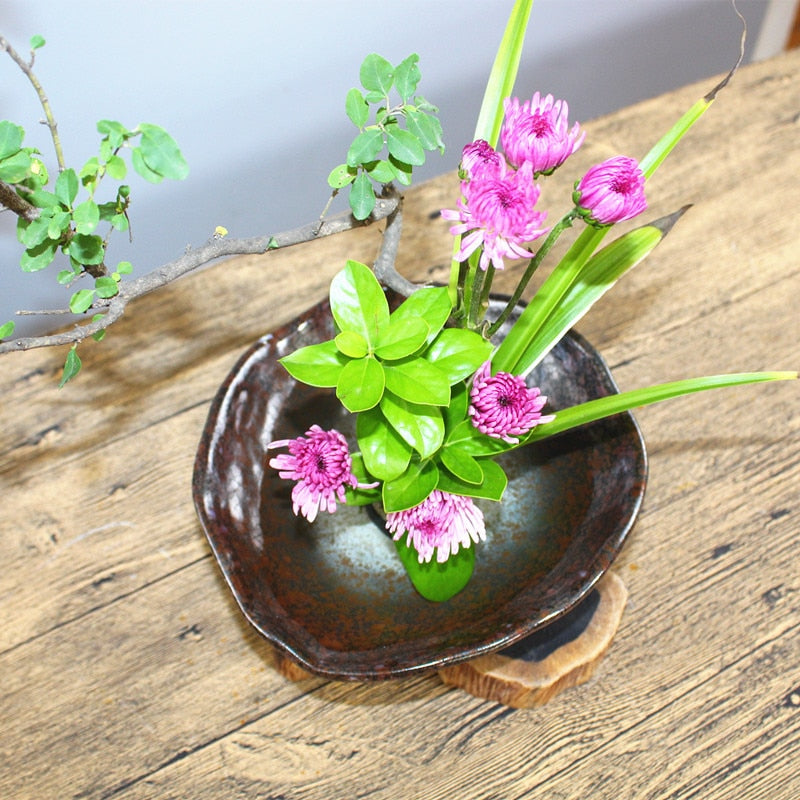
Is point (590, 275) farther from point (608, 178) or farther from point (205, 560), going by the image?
point (205, 560)

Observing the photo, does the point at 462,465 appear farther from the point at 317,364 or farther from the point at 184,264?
the point at 184,264

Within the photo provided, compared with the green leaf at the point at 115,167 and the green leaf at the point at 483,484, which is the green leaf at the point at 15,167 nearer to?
the green leaf at the point at 115,167

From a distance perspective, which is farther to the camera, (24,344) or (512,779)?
(512,779)

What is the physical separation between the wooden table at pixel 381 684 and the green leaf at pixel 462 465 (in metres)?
0.27

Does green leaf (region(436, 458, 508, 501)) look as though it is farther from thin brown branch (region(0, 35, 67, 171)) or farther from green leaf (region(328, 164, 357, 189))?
thin brown branch (region(0, 35, 67, 171))

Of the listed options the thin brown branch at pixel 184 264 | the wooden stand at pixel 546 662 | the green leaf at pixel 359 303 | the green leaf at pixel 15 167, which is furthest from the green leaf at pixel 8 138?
the wooden stand at pixel 546 662

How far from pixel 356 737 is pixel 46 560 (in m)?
0.33

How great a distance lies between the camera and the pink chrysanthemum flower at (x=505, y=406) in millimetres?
545

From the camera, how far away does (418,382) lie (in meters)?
0.54

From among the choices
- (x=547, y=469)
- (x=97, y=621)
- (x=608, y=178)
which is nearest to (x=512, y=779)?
(x=547, y=469)

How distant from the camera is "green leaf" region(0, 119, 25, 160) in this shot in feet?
1.67

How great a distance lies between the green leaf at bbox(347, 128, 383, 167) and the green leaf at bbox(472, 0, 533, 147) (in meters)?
0.09

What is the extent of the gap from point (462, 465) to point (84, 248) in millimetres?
290

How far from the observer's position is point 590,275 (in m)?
0.62
